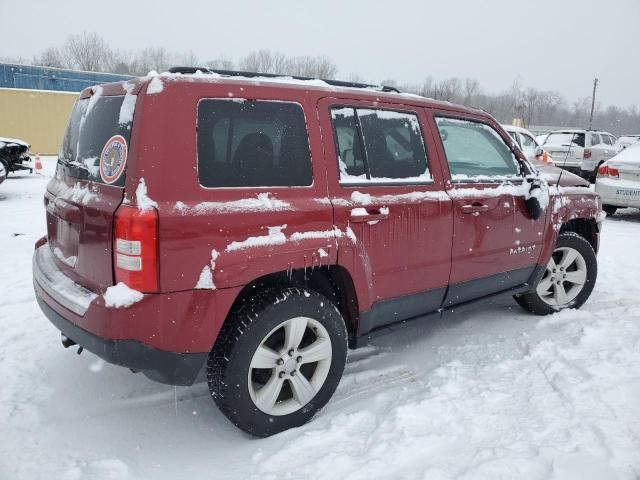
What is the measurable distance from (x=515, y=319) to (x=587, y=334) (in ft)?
2.01

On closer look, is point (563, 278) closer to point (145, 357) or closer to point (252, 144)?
point (252, 144)

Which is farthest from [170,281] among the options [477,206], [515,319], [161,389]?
[515,319]

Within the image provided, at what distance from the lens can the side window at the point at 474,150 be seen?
3434mm

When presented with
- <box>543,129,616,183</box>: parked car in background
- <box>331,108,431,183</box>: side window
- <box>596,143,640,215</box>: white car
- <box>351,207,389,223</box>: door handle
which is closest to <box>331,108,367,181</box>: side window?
<box>331,108,431,183</box>: side window

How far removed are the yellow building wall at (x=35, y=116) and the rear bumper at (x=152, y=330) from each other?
22.1 m

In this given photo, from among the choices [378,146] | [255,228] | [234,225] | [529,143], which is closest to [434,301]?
[378,146]

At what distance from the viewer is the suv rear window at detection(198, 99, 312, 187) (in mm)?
2367

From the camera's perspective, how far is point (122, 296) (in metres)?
2.21

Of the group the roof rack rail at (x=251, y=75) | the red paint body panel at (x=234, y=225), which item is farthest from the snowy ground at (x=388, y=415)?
the roof rack rail at (x=251, y=75)

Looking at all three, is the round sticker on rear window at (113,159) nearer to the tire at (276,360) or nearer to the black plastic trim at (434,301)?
the tire at (276,360)

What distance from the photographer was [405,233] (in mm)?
3059

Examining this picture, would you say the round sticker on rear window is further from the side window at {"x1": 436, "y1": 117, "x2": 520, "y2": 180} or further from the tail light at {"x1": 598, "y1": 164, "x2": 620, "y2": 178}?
the tail light at {"x1": 598, "y1": 164, "x2": 620, "y2": 178}

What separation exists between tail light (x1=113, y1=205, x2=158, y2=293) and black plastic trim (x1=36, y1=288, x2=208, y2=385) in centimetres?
29

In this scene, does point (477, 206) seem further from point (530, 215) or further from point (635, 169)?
point (635, 169)
